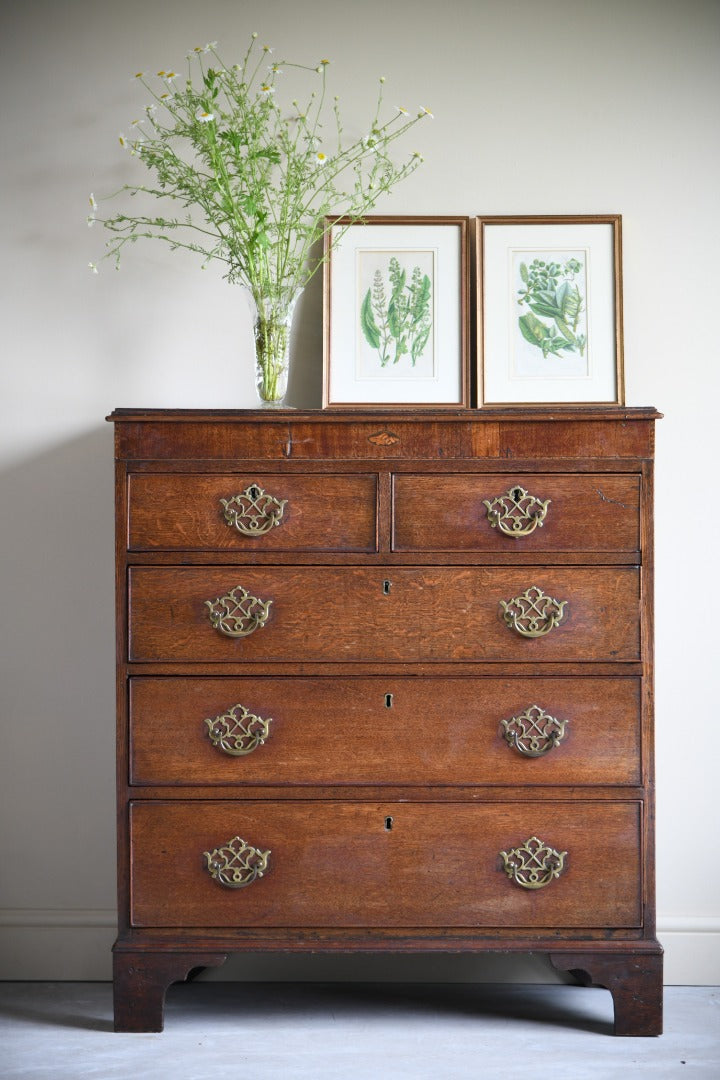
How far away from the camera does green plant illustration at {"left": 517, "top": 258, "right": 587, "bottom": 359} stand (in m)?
2.54

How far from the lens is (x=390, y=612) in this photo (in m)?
2.07

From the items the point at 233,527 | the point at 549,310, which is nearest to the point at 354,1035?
the point at 233,527

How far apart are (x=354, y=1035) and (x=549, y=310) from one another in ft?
6.12

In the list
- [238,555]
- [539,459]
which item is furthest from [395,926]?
[539,459]

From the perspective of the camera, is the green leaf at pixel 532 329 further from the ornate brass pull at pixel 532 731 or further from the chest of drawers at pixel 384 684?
the ornate brass pull at pixel 532 731

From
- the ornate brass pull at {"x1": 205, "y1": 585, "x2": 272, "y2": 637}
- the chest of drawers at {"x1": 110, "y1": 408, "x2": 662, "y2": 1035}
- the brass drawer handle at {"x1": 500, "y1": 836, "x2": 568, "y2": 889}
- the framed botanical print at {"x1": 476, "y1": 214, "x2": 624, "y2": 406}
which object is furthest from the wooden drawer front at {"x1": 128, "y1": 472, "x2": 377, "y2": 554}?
the brass drawer handle at {"x1": 500, "y1": 836, "x2": 568, "y2": 889}

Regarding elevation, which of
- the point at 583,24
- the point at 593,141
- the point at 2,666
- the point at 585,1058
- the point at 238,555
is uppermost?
the point at 583,24

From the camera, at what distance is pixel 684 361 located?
258 cm

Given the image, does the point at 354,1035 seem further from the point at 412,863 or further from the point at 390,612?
the point at 390,612

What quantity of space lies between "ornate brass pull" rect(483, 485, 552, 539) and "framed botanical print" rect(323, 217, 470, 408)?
53 centimetres

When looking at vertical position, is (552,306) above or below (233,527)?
above

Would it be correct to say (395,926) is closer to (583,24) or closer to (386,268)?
(386,268)

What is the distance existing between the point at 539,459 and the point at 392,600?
0.45 metres

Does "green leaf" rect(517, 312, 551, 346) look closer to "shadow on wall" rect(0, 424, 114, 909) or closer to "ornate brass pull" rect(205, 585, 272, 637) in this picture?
"ornate brass pull" rect(205, 585, 272, 637)
